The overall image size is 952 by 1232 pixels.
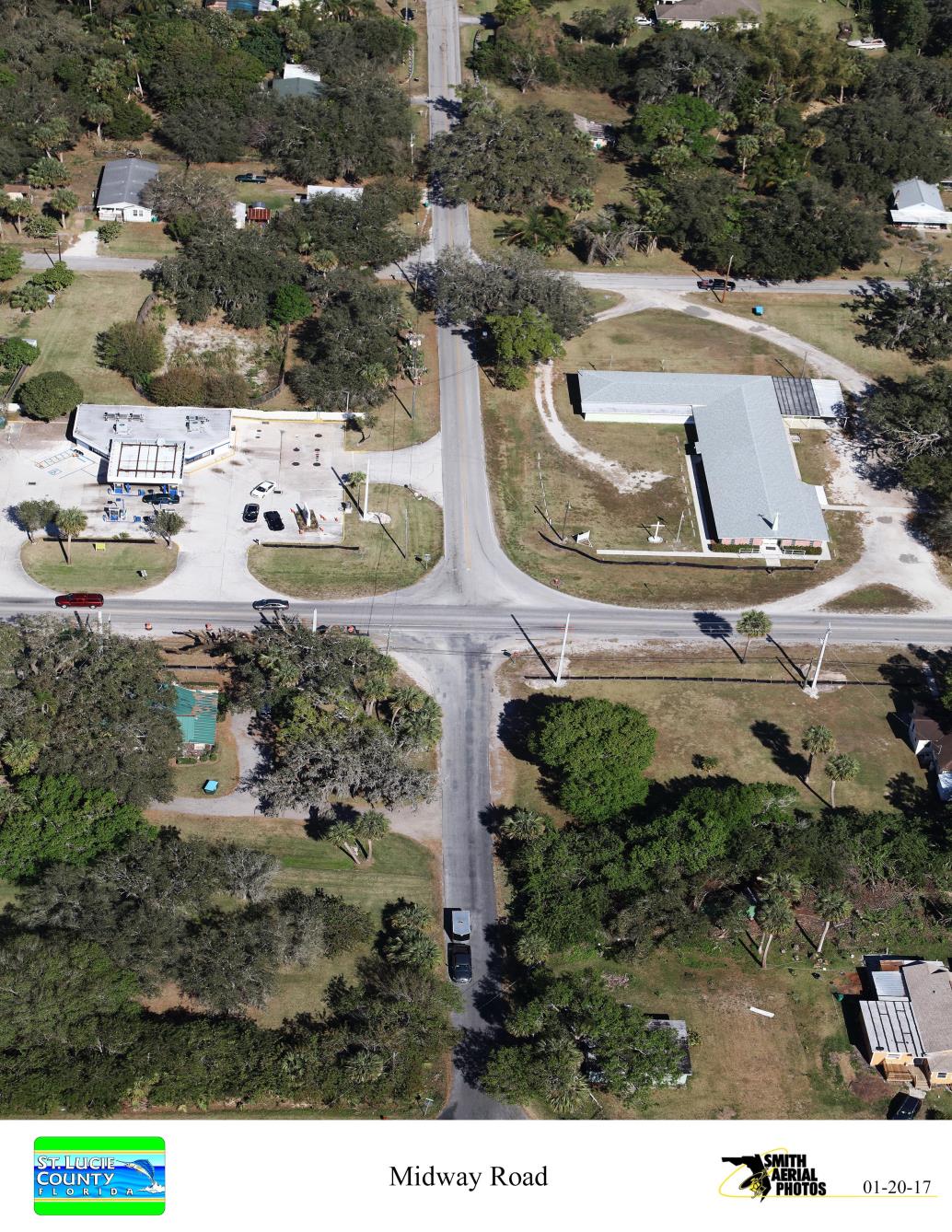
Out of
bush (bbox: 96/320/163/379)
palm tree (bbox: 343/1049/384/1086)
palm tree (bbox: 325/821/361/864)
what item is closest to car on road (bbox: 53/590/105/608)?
palm tree (bbox: 325/821/361/864)

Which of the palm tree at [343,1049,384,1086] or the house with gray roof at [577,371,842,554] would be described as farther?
the house with gray roof at [577,371,842,554]

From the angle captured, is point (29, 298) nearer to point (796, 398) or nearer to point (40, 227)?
point (40, 227)

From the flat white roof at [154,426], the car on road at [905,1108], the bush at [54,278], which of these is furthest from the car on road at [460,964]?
the bush at [54,278]

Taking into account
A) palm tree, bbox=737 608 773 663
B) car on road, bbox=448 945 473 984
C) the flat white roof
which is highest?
the flat white roof

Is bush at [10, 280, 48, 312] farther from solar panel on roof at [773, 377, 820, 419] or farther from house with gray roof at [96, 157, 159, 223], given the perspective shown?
solar panel on roof at [773, 377, 820, 419]

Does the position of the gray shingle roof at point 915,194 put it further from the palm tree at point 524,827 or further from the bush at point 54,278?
the palm tree at point 524,827

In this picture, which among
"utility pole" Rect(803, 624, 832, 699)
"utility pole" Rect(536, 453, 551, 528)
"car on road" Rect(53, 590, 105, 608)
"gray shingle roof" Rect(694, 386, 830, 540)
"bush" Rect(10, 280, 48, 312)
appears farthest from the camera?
"bush" Rect(10, 280, 48, 312)

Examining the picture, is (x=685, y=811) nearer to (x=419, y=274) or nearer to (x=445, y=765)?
(x=445, y=765)

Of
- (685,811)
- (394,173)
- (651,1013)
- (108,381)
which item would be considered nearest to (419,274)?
(394,173)
